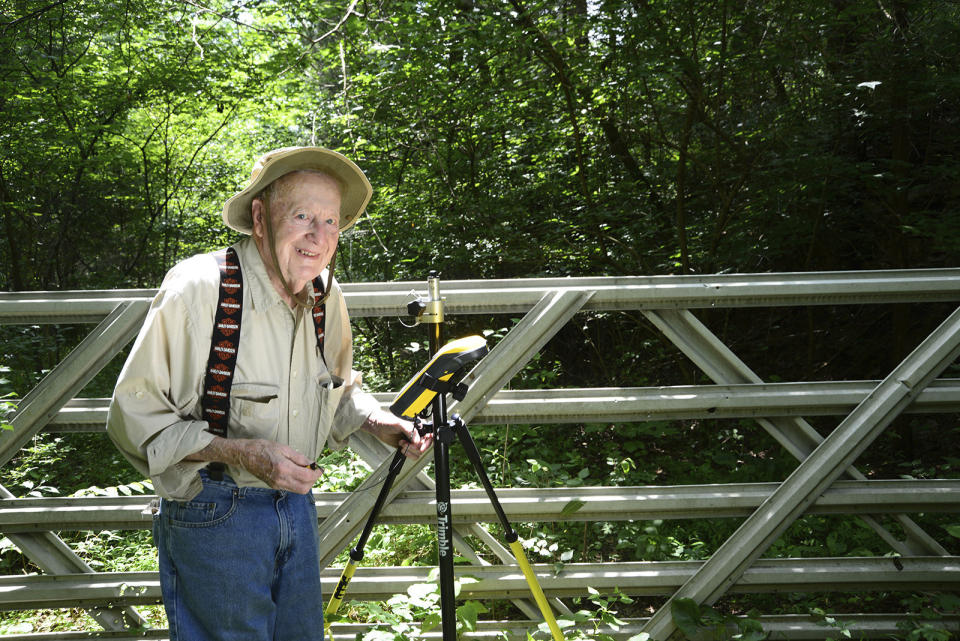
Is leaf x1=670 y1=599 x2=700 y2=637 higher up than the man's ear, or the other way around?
the man's ear

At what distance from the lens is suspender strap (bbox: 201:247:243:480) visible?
74.7 inches

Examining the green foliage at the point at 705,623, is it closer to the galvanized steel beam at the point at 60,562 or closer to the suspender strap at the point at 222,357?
the suspender strap at the point at 222,357

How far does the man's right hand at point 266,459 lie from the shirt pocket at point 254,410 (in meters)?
0.11

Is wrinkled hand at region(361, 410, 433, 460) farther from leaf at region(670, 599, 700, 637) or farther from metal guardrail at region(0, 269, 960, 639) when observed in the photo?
leaf at region(670, 599, 700, 637)

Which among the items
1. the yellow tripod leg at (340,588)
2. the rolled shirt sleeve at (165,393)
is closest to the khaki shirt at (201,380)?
the rolled shirt sleeve at (165,393)

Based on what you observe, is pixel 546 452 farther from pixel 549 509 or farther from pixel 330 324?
pixel 330 324

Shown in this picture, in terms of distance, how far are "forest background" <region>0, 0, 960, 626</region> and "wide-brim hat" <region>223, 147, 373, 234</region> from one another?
1860 mm

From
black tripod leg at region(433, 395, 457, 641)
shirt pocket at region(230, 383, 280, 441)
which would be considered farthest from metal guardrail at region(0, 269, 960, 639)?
shirt pocket at region(230, 383, 280, 441)

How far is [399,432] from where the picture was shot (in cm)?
237

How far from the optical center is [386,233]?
7078mm

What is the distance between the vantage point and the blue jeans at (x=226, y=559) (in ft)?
6.24

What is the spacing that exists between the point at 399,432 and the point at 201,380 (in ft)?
Answer: 2.32

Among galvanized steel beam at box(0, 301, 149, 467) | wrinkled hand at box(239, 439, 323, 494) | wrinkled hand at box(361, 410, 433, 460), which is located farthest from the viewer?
galvanized steel beam at box(0, 301, 149, 467)

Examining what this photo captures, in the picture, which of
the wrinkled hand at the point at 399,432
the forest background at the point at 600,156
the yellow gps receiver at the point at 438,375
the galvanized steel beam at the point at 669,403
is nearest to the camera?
the yellow gps receiver at the point at 438,375
